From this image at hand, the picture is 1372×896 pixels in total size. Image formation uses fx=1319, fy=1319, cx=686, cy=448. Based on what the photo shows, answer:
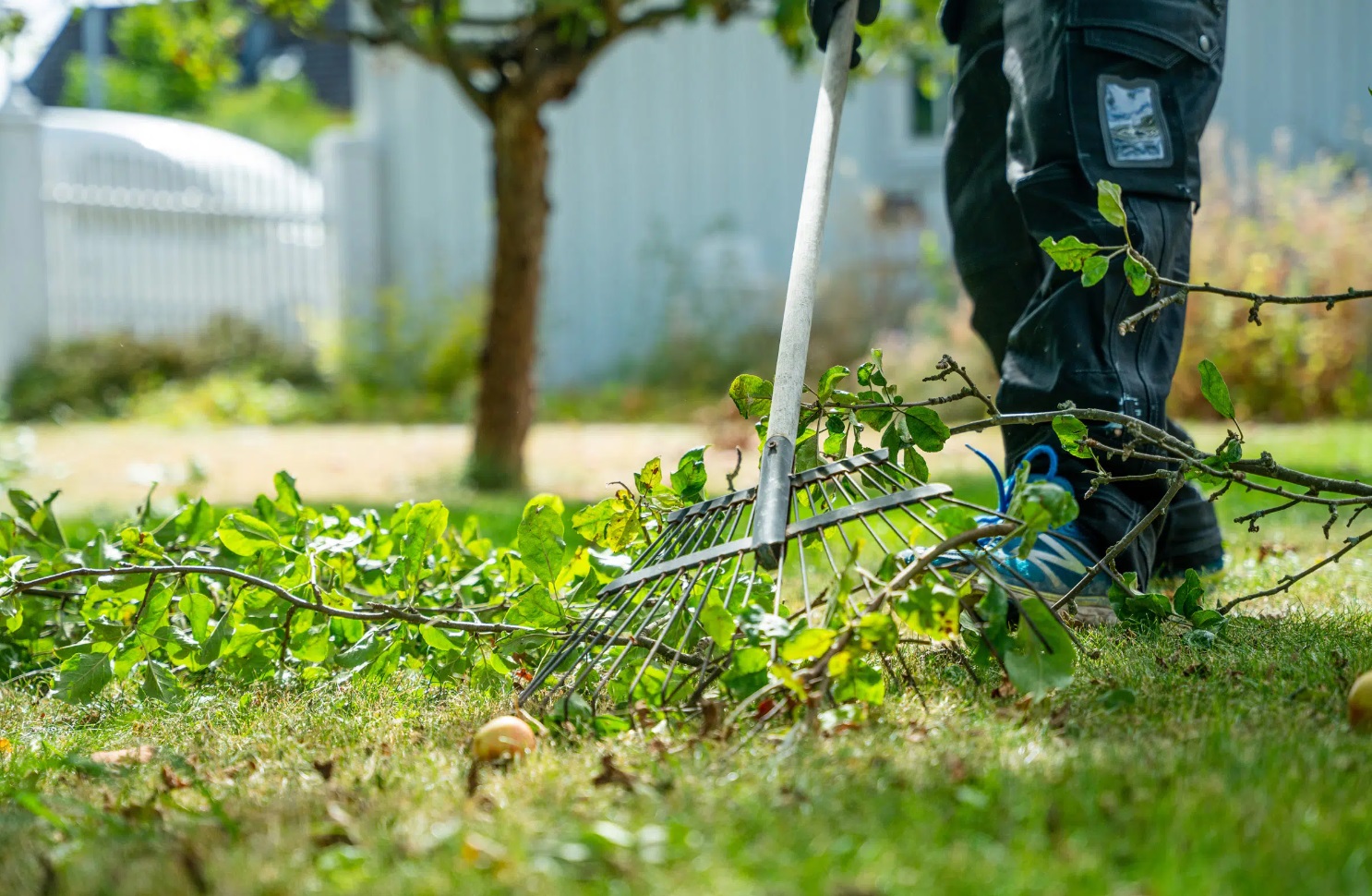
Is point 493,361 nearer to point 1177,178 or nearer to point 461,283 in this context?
point 1177,178

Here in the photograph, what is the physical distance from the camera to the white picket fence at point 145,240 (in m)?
10.2

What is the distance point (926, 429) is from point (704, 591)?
44 cm

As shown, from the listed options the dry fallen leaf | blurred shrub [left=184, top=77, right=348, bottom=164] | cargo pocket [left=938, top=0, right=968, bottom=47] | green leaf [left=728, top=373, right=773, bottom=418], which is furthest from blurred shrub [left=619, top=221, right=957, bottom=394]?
blurred shrub [left=184, top=77, right=348, bottom=164]

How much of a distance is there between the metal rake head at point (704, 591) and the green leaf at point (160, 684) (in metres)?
0.62

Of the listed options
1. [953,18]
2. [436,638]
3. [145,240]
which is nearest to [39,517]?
[436,638]

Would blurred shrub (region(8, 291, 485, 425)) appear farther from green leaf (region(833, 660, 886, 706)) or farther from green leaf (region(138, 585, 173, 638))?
green leaf (region(833, 660, 886, 706))

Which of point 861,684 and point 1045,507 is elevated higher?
point 1045,507

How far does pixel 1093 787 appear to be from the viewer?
1.31m

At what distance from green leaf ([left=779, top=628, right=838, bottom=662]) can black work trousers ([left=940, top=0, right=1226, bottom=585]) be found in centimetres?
87

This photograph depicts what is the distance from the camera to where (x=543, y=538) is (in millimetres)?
1988

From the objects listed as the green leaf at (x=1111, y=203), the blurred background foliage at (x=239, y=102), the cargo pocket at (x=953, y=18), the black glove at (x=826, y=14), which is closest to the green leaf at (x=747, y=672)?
the green leaf at (x=1111, y=203)

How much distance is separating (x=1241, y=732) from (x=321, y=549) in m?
1.37

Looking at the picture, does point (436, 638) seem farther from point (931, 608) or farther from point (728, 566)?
point (931, 608)

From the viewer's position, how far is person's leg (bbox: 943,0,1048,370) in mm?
2658
